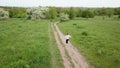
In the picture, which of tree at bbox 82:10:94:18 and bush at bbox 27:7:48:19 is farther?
tree at bbox 82:10:94:18

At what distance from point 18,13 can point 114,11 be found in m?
67.7

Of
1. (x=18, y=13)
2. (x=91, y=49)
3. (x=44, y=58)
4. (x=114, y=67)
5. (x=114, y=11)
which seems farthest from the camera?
(x=114, y=11)

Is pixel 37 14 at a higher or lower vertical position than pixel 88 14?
higher

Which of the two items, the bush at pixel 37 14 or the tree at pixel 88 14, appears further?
the tree at pixel 88 14

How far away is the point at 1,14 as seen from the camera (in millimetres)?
116000

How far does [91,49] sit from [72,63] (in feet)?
26.1

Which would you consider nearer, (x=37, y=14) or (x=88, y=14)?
(x=37, y=14)

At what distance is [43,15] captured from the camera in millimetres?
120000

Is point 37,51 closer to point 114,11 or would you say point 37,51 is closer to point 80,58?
point 80,58

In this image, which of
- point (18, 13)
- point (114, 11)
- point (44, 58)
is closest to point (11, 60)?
point (44, 58)

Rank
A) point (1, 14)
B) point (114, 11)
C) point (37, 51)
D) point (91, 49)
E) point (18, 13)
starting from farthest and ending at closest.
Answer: point (114, 11), point (18, 13), point (1, 14), point (91, 49), point (37, 51)

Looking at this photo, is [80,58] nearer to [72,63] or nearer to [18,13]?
[72,63]

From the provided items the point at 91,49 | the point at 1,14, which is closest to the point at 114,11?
the point at 1,14

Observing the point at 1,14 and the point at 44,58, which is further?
the point at 1,14
